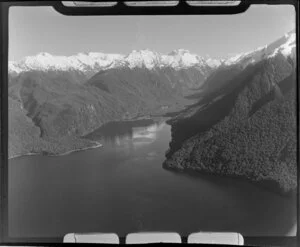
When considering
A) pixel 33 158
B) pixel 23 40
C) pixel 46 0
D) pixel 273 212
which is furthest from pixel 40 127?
pixel 273 212

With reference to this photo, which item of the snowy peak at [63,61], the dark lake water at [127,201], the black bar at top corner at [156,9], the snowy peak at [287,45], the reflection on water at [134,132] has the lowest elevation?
the dark lake water at [127,201]

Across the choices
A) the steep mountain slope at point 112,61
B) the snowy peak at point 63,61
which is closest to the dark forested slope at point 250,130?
the steep mountain slope at point 112,61

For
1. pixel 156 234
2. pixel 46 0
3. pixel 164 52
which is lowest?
pixel 156 234

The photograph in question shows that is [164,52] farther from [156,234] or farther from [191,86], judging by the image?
[156,234]

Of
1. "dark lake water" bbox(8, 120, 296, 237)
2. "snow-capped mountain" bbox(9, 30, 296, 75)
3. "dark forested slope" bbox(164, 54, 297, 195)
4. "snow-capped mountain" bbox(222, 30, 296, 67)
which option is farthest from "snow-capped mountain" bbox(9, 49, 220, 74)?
"dark lake water" bbox(8, 120, 296, 237)

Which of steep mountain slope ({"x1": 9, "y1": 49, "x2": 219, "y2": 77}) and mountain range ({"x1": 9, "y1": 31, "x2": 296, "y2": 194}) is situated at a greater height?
steep mountain slope ({"x1": 9, "y1": 49, "x2": 219, "y2": 77})

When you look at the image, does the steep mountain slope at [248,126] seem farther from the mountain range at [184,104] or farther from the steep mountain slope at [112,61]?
the steep mountain slope at [112,61]

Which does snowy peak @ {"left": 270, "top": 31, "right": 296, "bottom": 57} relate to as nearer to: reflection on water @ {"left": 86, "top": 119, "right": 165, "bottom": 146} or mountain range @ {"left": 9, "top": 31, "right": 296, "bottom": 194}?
mountain range @ {"left": 9, "top": 31, "right": 296, "bottom": 194}

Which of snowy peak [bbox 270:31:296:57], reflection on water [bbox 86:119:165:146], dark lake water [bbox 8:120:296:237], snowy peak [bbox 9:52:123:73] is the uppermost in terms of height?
snowy peak [bbox 270:31:296:57]
